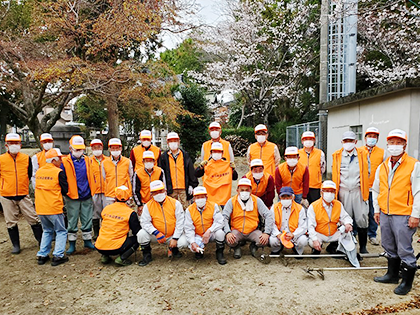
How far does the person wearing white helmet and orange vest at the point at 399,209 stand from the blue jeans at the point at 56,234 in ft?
15.2

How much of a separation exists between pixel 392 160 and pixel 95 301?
163 inches

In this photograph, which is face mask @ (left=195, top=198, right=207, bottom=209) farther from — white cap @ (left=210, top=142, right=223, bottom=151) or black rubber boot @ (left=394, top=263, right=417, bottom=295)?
black rubber boot @ (left=394, top=263, right=417, bottom=295)

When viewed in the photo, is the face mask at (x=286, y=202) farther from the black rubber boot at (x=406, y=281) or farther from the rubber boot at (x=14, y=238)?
the rubber boot at (x=14, y=238)

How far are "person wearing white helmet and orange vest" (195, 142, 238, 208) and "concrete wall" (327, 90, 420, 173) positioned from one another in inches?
152

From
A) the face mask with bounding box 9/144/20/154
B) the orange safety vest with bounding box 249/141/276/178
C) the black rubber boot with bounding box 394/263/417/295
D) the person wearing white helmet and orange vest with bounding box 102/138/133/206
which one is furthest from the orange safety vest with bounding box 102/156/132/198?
the black rubber boot with bounding box 394/263/417/295

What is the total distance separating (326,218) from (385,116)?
3765 mm

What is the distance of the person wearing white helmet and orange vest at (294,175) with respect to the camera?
5.24 m

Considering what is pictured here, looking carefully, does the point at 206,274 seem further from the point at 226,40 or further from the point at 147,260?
the point at 226,40

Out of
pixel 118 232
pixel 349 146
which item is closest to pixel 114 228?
pixel 118 232

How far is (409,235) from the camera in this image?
145 inches

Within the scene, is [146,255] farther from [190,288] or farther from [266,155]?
[266,155]

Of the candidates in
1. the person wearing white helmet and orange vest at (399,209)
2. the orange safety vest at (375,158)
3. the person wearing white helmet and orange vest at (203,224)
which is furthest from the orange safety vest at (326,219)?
the person wearing white helmet and orange vest at (203,224)

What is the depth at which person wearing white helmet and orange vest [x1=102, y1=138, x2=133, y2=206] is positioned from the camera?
17.9ft

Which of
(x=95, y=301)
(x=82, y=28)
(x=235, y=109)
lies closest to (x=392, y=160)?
(x=95, y=301)
